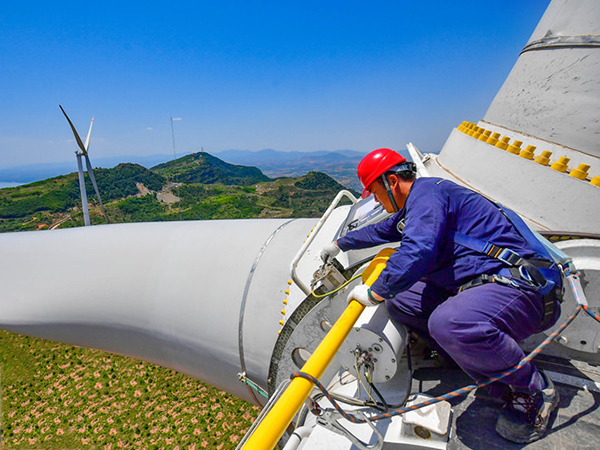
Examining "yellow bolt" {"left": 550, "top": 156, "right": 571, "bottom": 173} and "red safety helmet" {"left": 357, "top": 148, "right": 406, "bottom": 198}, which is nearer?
"red safety helmet" {"left": 357, "top": 148, "right": 406, "bottom": 198}

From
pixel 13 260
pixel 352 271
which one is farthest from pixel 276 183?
pixel 352 271

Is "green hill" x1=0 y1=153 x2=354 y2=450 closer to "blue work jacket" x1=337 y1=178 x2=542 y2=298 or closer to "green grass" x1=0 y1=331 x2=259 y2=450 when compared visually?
"green grass" x1=0 y1=331 x2=259 y2=450

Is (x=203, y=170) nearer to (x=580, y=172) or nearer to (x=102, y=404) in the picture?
(x=102, y=404)

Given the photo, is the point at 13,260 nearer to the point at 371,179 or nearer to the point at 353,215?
the point at 353,215

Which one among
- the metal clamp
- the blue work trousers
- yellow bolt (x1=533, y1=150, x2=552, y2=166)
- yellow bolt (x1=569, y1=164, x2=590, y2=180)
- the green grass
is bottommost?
the green grass

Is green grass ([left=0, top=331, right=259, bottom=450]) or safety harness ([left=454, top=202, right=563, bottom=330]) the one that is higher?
safety harness ([left=454, top=202, right=563, bottom=330])

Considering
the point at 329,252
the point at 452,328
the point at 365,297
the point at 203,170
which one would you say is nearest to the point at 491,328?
the point at 452,328

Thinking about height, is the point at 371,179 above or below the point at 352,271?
above

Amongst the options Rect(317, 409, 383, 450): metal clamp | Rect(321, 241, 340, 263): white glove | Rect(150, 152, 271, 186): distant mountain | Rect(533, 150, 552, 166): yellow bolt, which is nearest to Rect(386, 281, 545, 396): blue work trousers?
Rect(317, 409, 383, 450): metal clamp
